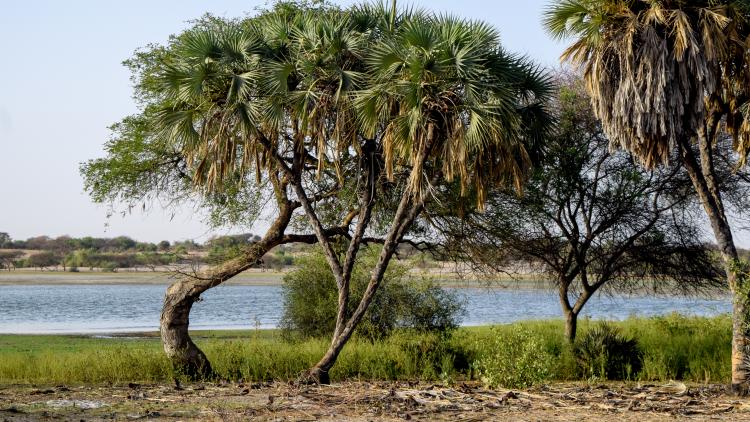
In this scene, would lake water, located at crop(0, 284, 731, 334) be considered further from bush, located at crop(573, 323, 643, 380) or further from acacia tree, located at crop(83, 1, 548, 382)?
acacia tree, located at crop(83, 1, 548, 382)

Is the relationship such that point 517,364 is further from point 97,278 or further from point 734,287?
point 97,278

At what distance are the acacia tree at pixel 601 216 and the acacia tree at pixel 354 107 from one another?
126 inches

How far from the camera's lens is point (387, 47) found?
15633 millimetres

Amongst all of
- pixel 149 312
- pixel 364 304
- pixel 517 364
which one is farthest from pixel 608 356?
pixel 149 312

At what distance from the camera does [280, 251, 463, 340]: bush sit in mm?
22328

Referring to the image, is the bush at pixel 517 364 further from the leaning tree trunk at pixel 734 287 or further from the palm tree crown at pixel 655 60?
the palm tree crown at pixel 655 60

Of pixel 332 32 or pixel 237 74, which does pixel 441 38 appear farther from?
pixel 237 74

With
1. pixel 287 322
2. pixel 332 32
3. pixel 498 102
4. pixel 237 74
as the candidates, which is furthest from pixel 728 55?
pixel 287 322

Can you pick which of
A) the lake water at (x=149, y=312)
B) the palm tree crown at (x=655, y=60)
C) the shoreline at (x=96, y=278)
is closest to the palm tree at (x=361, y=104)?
the palm tree crown at (x=655, y=60)

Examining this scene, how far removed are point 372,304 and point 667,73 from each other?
32.6 ft

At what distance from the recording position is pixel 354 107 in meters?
15.8

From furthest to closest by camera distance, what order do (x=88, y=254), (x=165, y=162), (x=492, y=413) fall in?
(x=88, y=254)
(x=165, y=162)
(x=492, y=413)

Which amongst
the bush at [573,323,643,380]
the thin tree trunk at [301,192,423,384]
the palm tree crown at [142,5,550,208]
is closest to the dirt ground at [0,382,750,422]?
the thin tree trunk at [301,192,423,384]

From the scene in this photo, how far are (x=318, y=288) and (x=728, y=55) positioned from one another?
11.3 meters
